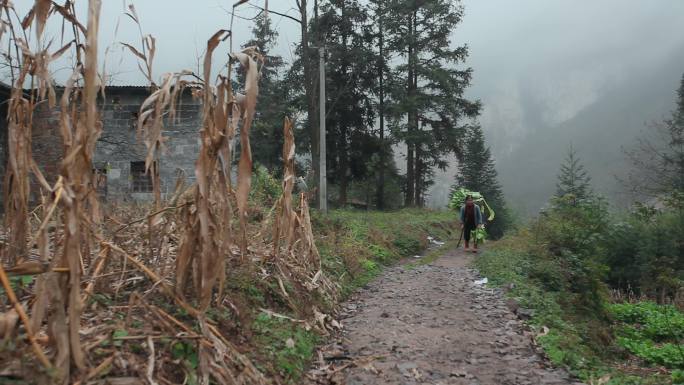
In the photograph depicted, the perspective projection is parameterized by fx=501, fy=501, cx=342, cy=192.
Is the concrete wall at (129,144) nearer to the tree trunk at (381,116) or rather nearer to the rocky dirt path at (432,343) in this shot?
the rocky dirt path at (432,343)

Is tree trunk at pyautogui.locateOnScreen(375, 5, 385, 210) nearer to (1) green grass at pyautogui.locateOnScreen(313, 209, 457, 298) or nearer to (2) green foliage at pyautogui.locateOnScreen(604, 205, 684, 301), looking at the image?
(1) green grass at pyautogui.locateOnScreen(313, 209, 457, 298)

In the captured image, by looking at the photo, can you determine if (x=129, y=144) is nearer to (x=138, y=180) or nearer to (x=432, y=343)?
(x=138, y=180)

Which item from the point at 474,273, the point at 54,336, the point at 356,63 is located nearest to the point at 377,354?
the point at 54,336

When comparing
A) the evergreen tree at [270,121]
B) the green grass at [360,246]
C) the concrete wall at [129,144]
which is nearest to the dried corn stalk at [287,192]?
the green grass at [360,246]

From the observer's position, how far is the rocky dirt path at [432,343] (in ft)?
15.1

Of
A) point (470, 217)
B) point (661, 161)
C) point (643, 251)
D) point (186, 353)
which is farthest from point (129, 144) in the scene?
point (661, 161)

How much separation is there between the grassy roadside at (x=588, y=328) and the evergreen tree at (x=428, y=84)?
18.3 metres

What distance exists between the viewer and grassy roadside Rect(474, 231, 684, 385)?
16.5 feet

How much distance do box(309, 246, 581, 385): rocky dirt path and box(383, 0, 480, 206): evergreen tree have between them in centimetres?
2230

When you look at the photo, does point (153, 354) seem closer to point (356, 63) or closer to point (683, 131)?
point (356, 63)

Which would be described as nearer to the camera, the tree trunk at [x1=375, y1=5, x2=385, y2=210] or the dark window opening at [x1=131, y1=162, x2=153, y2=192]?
the dark window opening at [x1=131, y1=162, x2=153, y2=192]

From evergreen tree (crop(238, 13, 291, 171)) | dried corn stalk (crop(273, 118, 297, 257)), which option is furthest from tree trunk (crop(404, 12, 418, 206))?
dried corn stalk (crop(273, 118, 297, 257))

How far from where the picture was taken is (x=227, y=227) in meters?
3.52

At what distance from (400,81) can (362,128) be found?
149 inches
